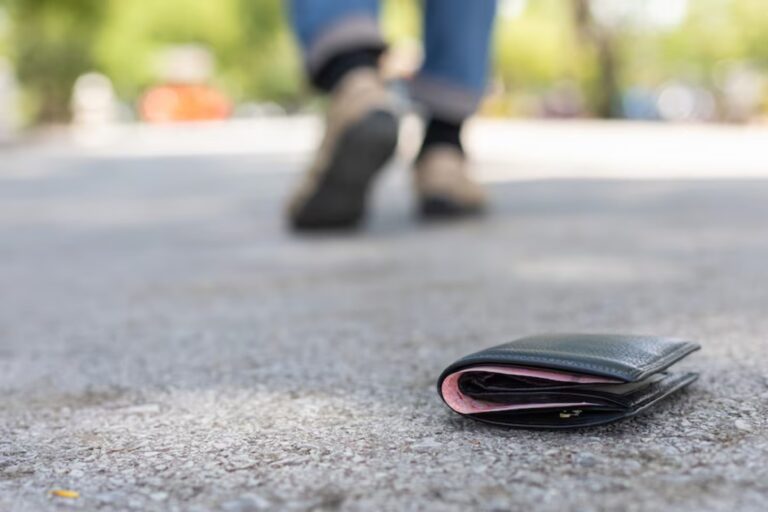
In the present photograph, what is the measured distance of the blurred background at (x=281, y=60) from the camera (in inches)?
798

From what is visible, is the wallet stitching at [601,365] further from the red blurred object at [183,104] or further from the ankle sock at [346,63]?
the red blurred object at [183,104]

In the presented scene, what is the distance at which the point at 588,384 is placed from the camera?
3.61 feet

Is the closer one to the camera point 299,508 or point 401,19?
point 299,508

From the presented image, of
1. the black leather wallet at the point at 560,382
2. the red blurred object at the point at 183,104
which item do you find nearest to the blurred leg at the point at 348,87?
the black leather wallet at the point at 560,382

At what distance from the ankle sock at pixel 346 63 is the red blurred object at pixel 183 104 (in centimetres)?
3389

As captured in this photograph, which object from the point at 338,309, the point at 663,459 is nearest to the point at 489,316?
the point at 338,309

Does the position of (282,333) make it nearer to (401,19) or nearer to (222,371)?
(222,371)

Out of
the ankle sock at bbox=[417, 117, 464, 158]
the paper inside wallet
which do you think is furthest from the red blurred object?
the paper inside wallet

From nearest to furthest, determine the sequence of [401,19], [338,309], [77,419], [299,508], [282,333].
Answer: [299,508] < [77,419] < [282,333] < [338,309] < [401,19]

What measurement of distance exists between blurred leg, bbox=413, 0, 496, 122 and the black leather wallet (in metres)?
2.31

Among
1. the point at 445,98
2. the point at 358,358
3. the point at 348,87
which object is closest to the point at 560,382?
→ the point at 358,358

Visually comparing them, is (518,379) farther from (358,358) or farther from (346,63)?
(346,63)

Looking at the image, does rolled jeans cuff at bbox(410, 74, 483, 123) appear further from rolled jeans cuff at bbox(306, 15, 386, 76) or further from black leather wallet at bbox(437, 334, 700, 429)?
black leather wallet at bbox(437, 334, 700, 429)

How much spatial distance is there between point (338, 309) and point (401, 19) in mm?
36186
